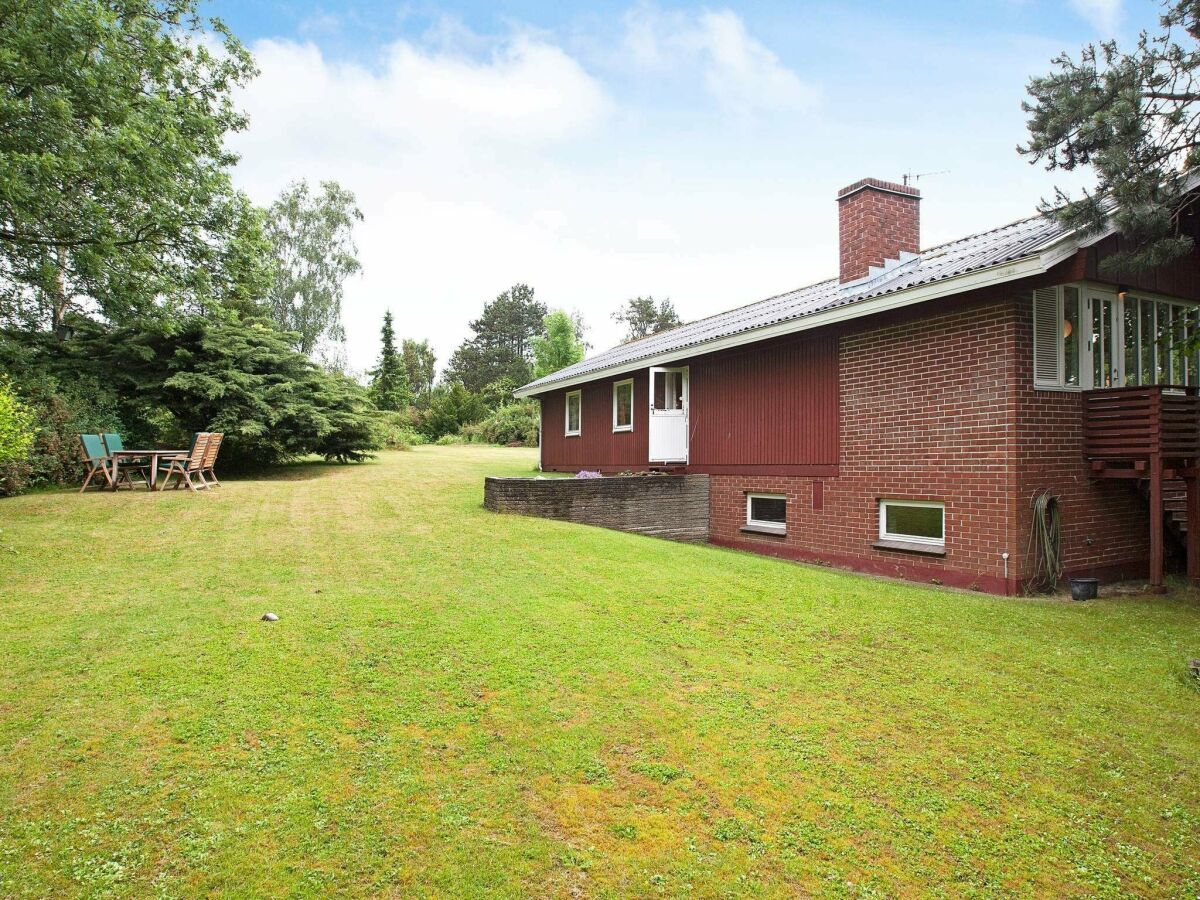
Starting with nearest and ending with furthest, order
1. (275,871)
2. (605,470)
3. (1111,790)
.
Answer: (275,871)
(1111,790)
(605,470)

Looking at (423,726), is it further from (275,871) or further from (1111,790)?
(1111,790)

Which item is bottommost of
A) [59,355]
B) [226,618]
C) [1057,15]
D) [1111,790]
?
[1111,790]

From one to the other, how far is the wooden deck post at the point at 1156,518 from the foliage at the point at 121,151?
14638 millimetres

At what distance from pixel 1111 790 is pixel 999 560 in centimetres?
519

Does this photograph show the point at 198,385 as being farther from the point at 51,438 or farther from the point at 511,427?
the point at 511,427

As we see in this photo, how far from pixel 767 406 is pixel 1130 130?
593 cm

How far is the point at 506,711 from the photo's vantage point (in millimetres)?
3889

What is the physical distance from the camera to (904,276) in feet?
33.2

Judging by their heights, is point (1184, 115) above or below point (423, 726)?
above

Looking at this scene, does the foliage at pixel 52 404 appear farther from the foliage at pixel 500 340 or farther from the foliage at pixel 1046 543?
the foliage at pixel 500 340

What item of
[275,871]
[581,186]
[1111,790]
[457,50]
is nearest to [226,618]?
[275,871]

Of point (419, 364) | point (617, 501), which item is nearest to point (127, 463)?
point (617, 501)

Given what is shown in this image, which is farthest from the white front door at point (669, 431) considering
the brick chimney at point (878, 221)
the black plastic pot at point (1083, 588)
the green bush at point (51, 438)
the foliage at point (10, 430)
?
the green bush at point (51, 438)

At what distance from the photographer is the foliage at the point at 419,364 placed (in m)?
60.8
